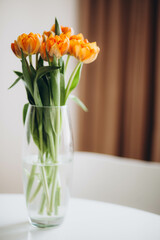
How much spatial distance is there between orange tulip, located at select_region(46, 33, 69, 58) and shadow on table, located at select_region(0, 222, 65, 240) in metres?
0.43

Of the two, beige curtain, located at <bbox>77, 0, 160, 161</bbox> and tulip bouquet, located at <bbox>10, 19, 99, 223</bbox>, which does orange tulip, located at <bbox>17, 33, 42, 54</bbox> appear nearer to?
tulip bouquet, located at <bbox>10, 19, 99, 223</bbox>

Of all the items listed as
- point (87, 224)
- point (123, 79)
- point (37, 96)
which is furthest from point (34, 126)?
point (123, 79)

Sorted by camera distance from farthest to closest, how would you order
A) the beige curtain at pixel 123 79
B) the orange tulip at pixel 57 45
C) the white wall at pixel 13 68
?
the beige curtain at pixel 123 79
the white wall at pixel 13 68
the orange tulip at pixel 57 45

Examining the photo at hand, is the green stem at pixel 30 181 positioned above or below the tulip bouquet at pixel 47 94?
below

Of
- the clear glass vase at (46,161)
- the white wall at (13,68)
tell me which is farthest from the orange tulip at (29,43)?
the white wall at (13,68)

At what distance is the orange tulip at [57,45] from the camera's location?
0.66 metres

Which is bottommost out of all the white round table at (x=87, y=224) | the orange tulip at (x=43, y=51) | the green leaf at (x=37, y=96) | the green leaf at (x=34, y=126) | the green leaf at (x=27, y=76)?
the white round table at (x=87, y=224)

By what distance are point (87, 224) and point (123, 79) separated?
1277 mm

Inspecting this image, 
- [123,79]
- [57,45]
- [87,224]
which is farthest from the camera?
[123,79]

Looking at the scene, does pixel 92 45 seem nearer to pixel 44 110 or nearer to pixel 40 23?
pixel 44 110

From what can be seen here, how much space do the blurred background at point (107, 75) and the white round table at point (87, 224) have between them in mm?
937

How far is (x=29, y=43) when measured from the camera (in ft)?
2.19

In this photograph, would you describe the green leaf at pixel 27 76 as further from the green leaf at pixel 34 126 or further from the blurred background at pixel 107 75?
the blurred background at pixel 107 75

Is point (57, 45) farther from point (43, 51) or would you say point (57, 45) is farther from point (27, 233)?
point (27, 233)
